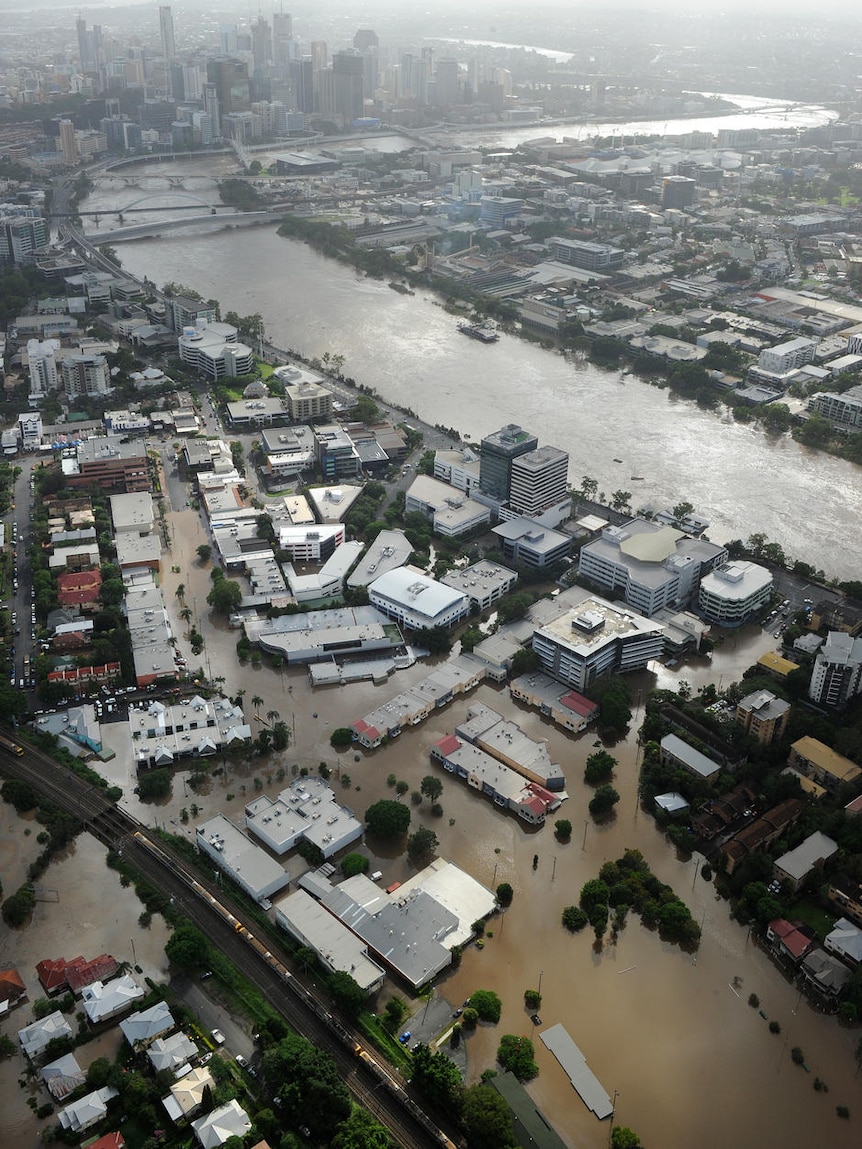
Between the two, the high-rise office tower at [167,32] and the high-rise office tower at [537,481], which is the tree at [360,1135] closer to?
the high-rise office tower at [537,481]

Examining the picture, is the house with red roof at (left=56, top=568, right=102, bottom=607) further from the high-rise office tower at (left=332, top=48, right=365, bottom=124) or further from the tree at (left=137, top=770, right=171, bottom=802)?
the high-rise office tower at (left=332, top=48, right=365, bottom=124)

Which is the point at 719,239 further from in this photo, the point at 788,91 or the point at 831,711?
the point at 788,91

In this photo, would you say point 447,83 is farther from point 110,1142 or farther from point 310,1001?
point 110,1142

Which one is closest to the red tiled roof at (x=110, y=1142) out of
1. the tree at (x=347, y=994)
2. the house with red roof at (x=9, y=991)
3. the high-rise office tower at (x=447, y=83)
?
the house with red roof at (x=9, y=991)

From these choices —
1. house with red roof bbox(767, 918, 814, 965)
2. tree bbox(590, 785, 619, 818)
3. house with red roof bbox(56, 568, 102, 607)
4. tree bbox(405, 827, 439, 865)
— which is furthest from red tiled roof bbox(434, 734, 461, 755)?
house with red roof bbox(56, 568, 102, 607)

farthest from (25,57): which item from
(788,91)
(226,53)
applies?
(788,91)
